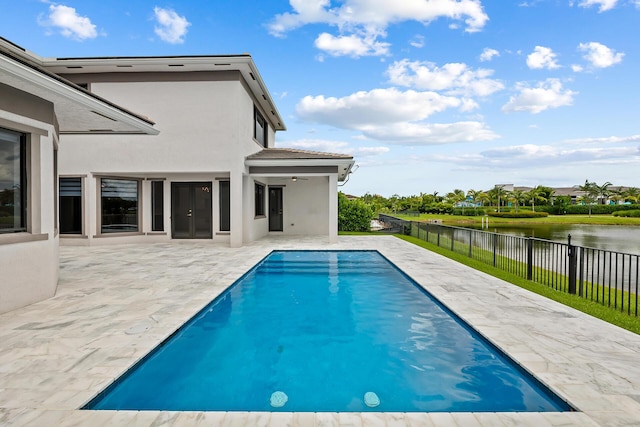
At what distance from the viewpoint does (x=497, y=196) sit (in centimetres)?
7675

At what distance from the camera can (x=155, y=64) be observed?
1260cm

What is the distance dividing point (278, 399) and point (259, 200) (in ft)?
47.6

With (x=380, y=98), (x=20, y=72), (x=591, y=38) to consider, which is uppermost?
(x=380, y=98)

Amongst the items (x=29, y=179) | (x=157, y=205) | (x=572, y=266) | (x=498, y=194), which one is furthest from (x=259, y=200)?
(x=498, y=194)

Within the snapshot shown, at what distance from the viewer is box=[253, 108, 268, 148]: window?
1658 cm

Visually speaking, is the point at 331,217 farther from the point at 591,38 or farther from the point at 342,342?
the point at 591,38

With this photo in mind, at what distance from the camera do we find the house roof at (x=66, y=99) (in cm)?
463

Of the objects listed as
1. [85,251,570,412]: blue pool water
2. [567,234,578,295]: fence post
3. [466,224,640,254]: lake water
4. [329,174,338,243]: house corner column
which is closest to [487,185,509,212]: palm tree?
[466,224,640,254]: lake water

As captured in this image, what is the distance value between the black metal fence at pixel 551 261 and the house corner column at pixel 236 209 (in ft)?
26.6

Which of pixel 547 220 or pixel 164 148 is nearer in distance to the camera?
pixel 164 148

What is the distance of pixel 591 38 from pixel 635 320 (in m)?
16.5

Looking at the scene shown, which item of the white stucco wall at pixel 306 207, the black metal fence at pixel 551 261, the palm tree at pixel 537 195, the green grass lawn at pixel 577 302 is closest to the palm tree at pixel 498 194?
the palm tree at pixel 537 195

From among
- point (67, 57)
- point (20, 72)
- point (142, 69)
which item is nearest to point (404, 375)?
point (20, 72)

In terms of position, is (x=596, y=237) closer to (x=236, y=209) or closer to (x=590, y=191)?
(x=236, y=209)
